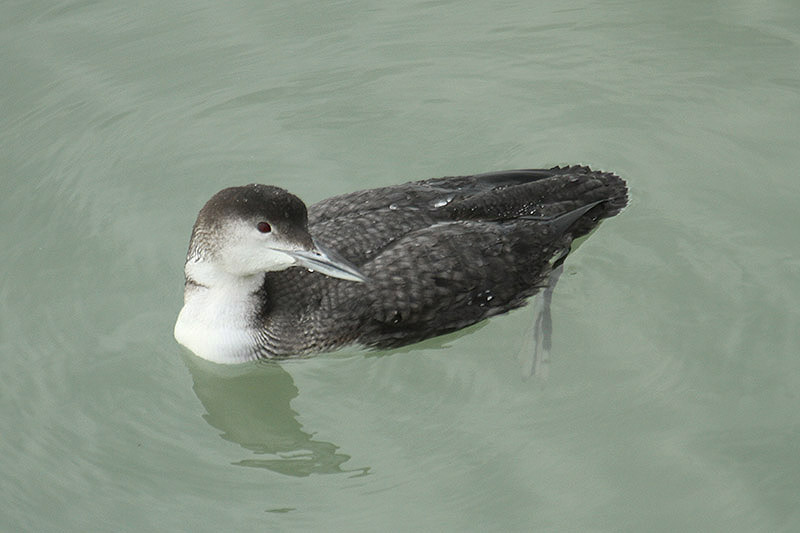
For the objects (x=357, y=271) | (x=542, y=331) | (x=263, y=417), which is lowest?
(x=263, y=417)

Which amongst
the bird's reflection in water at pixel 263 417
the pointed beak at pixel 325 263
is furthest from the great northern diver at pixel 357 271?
the bird's reflection in water at pixel 263 417

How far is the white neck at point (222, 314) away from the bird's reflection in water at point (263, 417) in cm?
21

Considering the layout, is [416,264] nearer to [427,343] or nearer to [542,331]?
[427,343]

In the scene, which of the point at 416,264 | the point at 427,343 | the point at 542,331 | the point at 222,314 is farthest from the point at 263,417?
the point at 542,331

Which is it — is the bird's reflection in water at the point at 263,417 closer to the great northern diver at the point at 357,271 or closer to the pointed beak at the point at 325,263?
the great northern diver at the point at 357,271

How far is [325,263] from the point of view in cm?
550

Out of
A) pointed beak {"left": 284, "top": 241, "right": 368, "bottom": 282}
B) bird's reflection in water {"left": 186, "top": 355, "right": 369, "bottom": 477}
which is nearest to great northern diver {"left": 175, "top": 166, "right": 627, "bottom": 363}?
pointed beak {"left": 284, "top": 241, "right": 368, "bottom": 282}

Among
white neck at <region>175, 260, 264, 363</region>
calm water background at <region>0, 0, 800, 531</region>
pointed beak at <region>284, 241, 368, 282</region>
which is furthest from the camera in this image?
white neck at <region>175, 260, 264, 363</region>

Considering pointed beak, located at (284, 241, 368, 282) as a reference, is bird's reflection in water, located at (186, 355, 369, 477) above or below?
below

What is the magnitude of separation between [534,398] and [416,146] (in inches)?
85.7

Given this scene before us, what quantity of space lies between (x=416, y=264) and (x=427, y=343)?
1.42 feet

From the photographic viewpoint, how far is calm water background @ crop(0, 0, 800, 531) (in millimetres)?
5297

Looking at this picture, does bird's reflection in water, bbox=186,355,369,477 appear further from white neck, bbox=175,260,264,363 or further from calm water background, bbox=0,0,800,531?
white neck, bbox=175,260,264,363

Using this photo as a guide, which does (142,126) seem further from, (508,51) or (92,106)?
(508,51)
